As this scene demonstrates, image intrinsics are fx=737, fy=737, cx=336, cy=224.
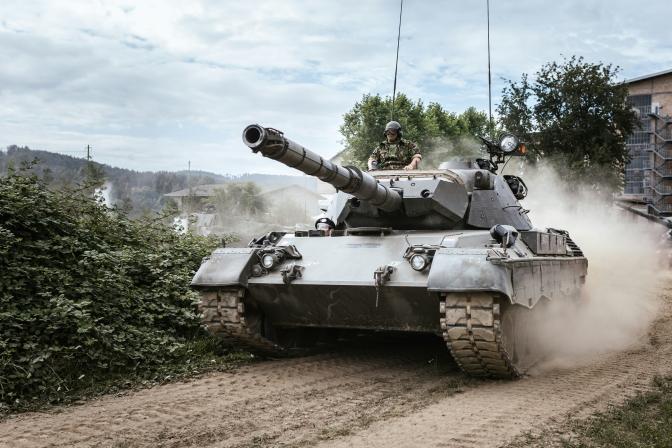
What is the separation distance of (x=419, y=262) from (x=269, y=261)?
1.79 meters

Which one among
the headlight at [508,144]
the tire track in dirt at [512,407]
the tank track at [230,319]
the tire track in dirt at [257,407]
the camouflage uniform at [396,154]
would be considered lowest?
the tire track in dirt at [257,407]

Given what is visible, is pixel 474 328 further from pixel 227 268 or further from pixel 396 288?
pixel 227 268

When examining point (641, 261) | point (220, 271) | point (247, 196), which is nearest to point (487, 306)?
point (220, 271)

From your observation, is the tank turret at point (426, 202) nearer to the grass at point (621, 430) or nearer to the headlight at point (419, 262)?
the headlight at point (419, 262)

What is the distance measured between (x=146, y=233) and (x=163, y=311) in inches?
90.0

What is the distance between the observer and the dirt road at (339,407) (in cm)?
563

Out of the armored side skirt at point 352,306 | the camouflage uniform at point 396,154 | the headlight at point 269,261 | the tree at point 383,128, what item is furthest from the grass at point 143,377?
the tree at point 383,128

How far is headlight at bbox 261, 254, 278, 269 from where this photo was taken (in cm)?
835

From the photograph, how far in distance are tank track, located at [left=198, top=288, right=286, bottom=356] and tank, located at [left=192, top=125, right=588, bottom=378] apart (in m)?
0.01

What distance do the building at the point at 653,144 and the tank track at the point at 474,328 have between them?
4565cm

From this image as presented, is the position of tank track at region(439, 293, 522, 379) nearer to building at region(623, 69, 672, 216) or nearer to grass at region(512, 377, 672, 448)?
grass at region(512, 377, 672, 448)

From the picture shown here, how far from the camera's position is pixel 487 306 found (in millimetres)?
6961

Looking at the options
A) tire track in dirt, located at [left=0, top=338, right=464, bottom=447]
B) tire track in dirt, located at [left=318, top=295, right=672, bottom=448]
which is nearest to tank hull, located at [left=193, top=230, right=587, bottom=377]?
tire track in dirt, located at [left=318, top=295, right=672, bottom=448]

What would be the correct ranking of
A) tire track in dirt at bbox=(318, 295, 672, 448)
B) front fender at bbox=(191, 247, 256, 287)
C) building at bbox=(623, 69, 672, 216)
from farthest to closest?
building at bbox=(623, 69, 672, 216) → front fender at bbox=(191, 247, 256, 287) → tire track in dirt at bbox=(318, 295, 672, 448)
